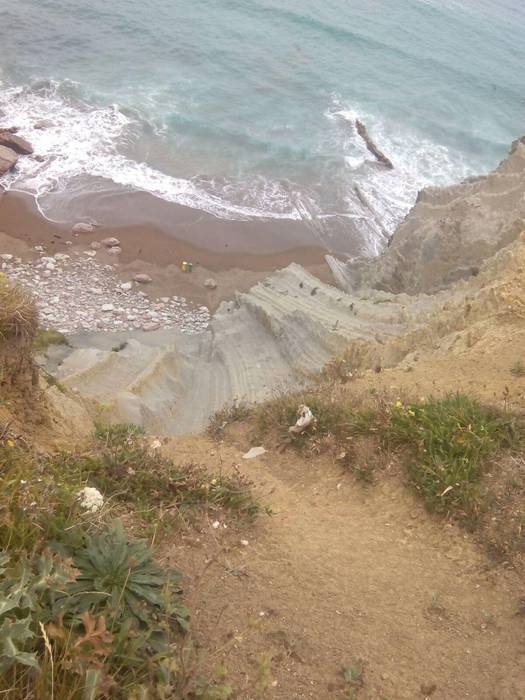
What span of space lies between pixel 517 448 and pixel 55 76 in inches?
1125

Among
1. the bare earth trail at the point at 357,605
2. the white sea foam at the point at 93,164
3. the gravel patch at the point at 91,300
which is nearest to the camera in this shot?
the bare earth trail at the point at 357,605

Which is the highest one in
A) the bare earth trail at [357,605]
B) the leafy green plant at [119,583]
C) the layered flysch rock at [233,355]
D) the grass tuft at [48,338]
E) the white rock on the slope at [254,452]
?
the leafy green plant at [119,583]

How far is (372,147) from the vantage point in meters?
28.2

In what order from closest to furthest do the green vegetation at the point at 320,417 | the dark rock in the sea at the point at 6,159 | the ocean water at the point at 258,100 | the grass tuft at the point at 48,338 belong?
the green vegetation at the point at 320,417 < the grass tuft at the point at 48,338 < the dark rock in the sea at the point at 6,159 < the ocean water at the point at 258,100

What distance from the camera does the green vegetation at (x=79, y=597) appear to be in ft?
8.00

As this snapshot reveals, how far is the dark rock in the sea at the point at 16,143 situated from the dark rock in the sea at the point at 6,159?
0.31m

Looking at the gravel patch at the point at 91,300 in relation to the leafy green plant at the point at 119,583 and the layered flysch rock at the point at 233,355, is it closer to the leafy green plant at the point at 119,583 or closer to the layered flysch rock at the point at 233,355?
the layered flysch rock at the point at 233,355

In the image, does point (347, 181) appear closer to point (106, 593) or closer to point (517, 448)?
point (517, 448)

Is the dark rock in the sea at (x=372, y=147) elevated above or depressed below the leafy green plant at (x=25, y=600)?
below

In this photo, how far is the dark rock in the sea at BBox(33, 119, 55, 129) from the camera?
2386cm

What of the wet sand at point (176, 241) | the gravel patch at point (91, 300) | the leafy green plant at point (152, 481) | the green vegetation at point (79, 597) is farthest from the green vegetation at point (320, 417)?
the wet sand at point (176, 241)

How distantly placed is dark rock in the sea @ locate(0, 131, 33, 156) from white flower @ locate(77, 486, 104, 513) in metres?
21.1

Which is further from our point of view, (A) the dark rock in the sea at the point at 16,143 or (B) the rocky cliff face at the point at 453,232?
(A) the dark rock in the sea at the point at 16,143

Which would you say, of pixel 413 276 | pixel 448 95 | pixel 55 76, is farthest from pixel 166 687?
pixel 448 95
